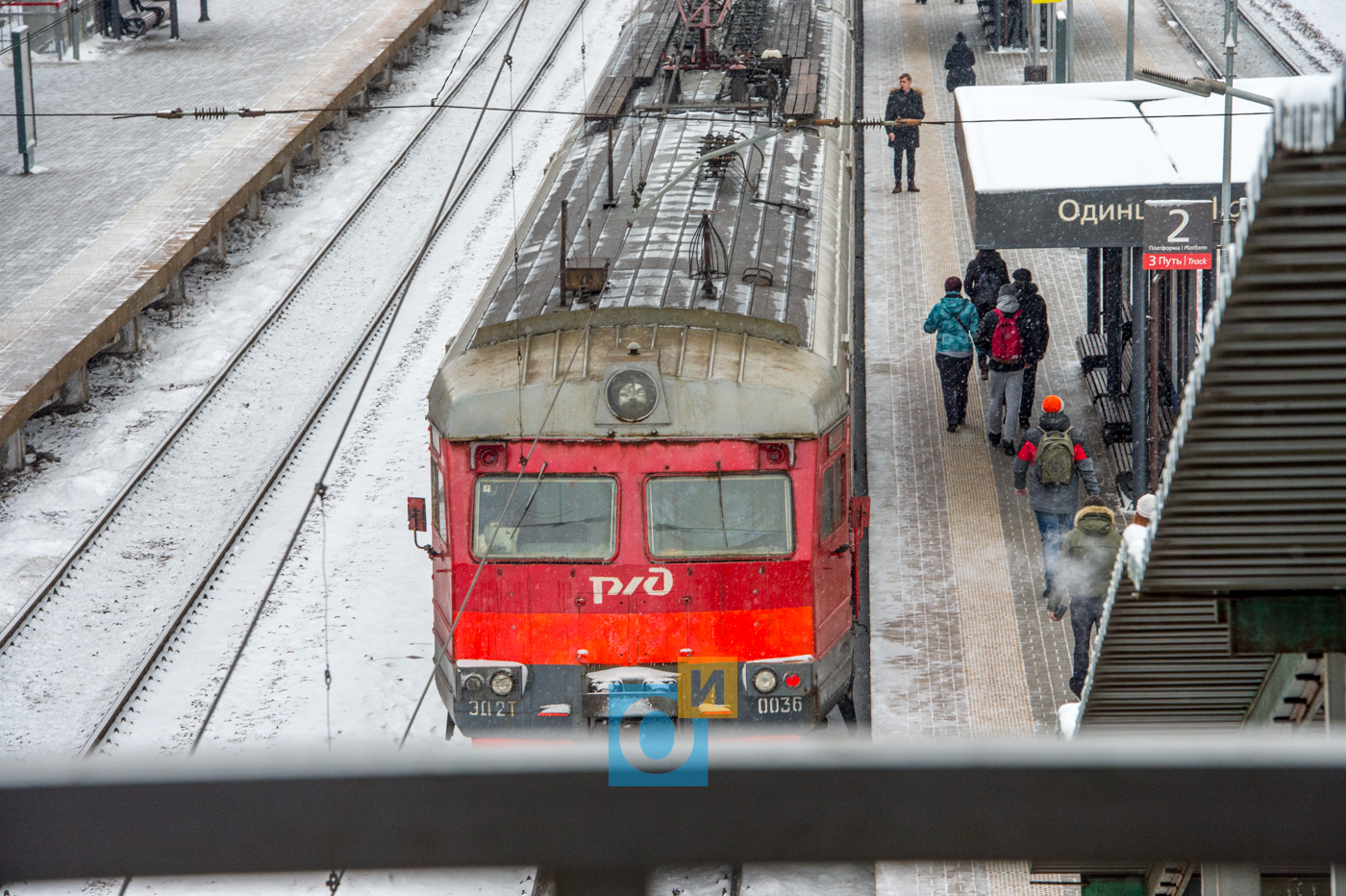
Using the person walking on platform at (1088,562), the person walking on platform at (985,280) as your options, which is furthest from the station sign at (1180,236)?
the person walking on platform at (985,280)

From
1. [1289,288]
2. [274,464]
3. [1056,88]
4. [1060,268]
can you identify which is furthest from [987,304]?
[1289,288]

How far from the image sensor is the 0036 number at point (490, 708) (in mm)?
8789

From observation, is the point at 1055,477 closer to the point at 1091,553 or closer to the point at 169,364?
the point at 1091,553

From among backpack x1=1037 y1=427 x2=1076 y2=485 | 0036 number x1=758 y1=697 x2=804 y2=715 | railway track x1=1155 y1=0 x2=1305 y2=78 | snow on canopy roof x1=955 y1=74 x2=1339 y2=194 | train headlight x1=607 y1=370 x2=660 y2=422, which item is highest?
snow on canopy roof x1=955 y1=74 x2=1339 y2=194

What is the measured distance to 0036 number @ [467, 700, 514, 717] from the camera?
346 inches

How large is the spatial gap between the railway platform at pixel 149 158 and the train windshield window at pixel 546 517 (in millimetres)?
8106

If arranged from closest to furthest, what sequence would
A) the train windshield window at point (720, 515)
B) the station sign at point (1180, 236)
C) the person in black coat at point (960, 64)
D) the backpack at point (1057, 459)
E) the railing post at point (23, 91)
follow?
the train windshield window at point (720, 515), the station sign at point (1180, 236), the backpack at point (1057, 459), the railing post at point (23, 91), the person in black coat at point (960, 64)

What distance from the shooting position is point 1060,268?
64.4 feet

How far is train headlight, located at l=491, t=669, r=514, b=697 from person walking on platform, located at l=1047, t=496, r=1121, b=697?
11.7 ft

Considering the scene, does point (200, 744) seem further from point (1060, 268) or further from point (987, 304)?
point (1060, 268)

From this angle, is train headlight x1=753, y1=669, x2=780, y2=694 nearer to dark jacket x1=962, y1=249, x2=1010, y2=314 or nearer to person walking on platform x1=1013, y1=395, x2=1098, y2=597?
person walking on platform x1=1013, y1=395, x2=1098, y2=597

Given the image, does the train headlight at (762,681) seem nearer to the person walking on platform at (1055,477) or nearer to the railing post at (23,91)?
the person walking on platform at (1055,477)

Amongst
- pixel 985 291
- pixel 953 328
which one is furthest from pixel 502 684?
pixel 985 291

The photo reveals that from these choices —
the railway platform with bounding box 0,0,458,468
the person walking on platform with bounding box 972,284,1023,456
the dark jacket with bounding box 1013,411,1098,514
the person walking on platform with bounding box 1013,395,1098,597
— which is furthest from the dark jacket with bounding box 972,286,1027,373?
the railway platform with bounding box 0,0,458,468
